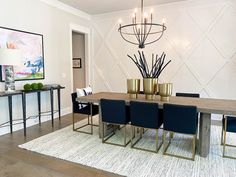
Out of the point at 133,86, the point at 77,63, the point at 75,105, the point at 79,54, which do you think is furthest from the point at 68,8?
the point at 133,86

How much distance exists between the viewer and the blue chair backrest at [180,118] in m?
2.55

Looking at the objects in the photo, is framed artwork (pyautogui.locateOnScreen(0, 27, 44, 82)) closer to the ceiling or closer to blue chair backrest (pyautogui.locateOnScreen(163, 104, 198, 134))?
the ceiling

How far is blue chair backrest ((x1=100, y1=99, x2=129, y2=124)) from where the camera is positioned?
119 inches

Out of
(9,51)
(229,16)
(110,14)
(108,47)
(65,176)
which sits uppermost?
(110,14)

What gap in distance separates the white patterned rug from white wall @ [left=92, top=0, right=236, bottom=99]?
1604 mm

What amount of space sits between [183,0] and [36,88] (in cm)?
409

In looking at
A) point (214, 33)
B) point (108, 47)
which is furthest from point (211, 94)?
point (108, 47)

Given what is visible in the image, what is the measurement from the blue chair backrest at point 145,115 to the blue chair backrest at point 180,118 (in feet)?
0.47

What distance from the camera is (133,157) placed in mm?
2719

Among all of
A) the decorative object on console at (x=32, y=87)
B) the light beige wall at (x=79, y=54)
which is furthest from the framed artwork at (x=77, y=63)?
the decorative object on console at (x=32, y=87)

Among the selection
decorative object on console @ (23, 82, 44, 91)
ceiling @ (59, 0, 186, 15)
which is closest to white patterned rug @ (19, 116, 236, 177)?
decorative object on console @ (23, 82, 44, 91)

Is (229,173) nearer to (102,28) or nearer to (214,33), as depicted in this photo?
(214,33)

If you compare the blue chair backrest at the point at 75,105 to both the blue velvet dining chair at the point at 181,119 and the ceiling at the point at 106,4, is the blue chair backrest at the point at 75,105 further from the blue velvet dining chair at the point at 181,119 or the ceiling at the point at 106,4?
the ceiling at the point at 106,4

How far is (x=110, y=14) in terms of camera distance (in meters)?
5.63
